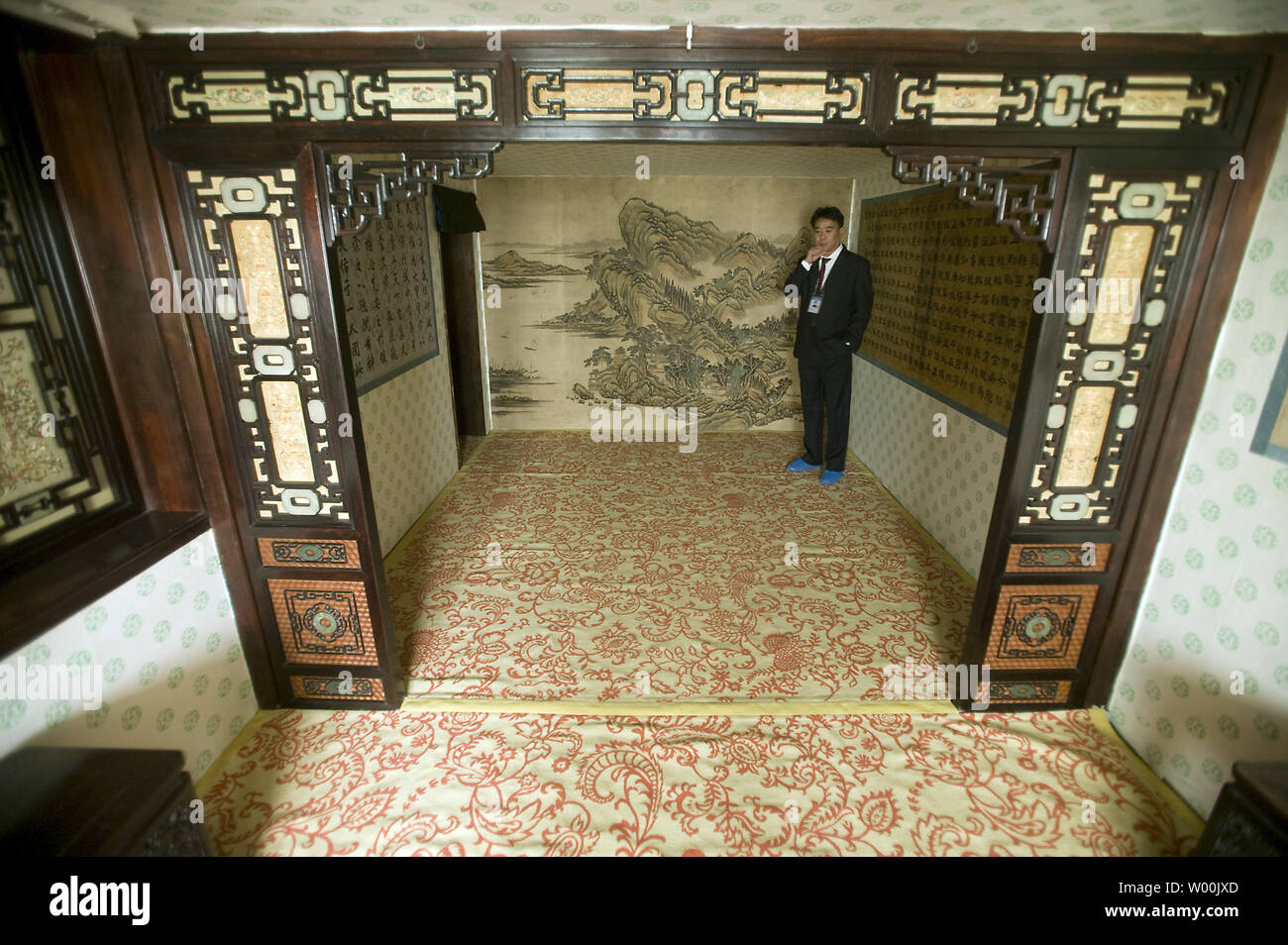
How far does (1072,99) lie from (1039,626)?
5.67 ft

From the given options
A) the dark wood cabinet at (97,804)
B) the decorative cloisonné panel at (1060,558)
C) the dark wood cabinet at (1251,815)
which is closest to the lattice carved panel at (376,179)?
the dark wood cabinet at (97,804)

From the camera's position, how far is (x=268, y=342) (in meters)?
2.09

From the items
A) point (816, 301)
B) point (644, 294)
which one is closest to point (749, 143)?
point (816, 301)

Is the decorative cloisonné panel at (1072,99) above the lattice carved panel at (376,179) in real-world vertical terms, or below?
above

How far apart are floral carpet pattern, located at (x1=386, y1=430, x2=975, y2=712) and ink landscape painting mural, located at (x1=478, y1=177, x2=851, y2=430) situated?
98 centimetres

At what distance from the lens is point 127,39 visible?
1821 mm

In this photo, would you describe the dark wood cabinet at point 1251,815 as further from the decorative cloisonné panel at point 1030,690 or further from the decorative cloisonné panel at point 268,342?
the decorative cloisonné panel at point 268,342

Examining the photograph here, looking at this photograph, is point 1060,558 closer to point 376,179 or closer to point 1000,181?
point 1000,181

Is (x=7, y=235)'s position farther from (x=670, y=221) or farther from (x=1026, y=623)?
(x=670, y=221)

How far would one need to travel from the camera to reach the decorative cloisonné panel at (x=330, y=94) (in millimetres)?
1859

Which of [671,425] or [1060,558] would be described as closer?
[1060,558]

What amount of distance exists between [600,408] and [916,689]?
3.74m

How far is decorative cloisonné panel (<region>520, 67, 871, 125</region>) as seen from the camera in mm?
1864

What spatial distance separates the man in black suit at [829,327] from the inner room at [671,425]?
0.86ft
